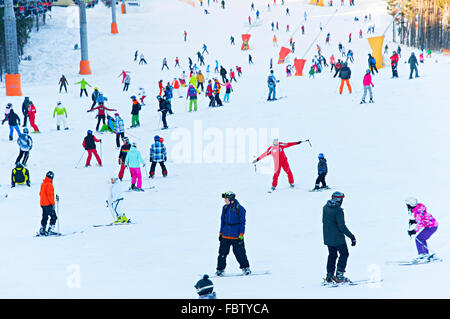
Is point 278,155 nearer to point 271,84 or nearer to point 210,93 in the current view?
point 271,84

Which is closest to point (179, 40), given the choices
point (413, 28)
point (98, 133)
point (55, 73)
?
point (55, 73)

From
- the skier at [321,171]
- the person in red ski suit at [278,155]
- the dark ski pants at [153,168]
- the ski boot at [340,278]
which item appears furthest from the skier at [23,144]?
the ski boot at [340,278]

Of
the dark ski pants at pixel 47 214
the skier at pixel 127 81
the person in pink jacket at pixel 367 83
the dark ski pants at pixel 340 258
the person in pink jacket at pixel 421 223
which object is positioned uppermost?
the person in pink jacket at pixel 367 83

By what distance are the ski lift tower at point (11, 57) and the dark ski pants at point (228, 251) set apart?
3000 cm

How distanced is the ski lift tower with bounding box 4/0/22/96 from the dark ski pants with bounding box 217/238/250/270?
98.4 ft

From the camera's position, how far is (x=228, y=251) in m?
10.0

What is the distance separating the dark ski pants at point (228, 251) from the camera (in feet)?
32.7

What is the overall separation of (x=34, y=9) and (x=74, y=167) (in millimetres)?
29323

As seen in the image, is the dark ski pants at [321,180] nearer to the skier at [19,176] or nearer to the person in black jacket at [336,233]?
the person in black jacket at [336,233]

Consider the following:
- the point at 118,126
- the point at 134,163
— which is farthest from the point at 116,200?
the point at 118,126

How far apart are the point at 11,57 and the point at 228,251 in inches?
1282

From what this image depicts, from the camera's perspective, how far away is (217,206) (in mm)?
15258

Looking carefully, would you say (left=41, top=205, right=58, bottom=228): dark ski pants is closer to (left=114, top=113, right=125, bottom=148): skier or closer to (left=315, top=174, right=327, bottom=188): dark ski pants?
(left=315, top=174, right=327, bottom=188): dark ski pants
